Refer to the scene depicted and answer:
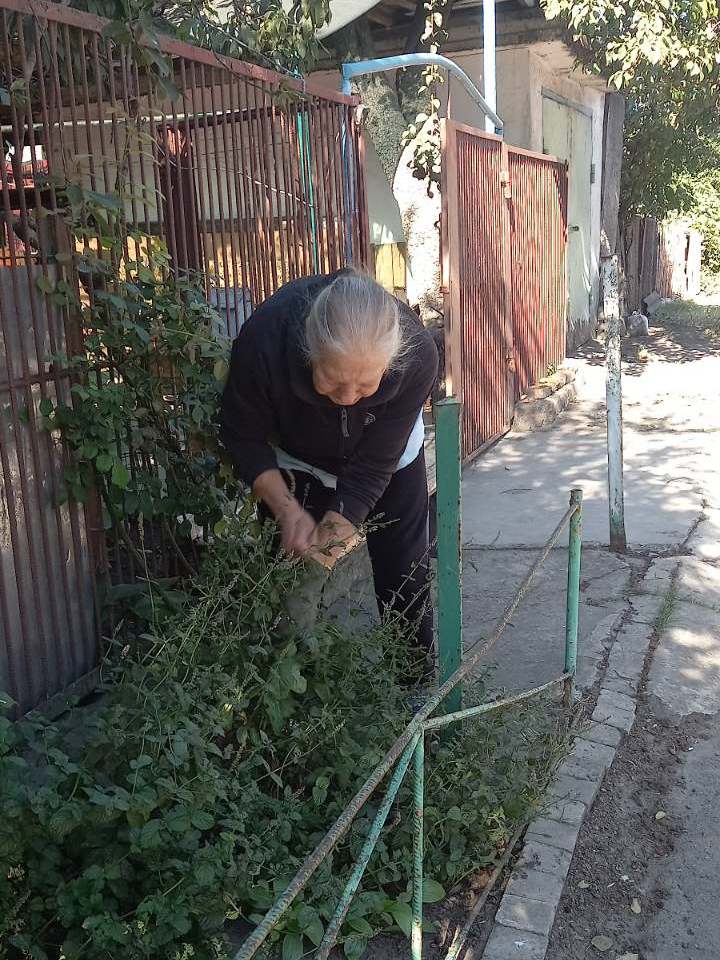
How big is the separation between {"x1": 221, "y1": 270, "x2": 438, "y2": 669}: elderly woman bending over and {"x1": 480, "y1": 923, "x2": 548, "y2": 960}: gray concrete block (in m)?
0.90

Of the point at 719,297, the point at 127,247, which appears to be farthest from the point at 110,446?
the point at 719,297

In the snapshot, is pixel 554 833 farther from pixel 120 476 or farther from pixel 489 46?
pixel 489 46

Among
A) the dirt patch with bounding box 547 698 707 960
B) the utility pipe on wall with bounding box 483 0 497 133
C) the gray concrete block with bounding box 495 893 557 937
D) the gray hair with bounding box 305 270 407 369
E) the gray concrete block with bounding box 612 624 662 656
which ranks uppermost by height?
the utility pipe on wall with bounding box 483 0 497 133

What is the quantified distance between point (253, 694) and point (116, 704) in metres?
0.36

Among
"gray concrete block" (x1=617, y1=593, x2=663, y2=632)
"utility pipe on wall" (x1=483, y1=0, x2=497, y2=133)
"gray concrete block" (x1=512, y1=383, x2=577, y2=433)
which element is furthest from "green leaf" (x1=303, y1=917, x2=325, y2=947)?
"utility pipe on wall" (x1=483, y1=0, x2=497, y2=133)

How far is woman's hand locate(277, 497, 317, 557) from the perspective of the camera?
293 centimetres

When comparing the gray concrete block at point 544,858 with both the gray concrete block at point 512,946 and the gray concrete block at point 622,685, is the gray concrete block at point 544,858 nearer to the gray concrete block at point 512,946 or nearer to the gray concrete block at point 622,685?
the gray concrete block at point 512,946

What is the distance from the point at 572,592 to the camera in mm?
3471

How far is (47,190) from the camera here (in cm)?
308

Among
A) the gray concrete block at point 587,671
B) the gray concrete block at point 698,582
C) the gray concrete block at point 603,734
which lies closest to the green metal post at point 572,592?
the gray concrete block at point 603,734

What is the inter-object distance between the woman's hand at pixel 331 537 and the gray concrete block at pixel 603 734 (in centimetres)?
118

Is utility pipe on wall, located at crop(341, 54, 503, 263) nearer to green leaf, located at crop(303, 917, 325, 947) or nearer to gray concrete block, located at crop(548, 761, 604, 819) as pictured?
gray concrete block, located at crop(548, 761, 604, 819)

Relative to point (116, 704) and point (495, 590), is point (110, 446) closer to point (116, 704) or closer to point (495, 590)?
point (116, 704)

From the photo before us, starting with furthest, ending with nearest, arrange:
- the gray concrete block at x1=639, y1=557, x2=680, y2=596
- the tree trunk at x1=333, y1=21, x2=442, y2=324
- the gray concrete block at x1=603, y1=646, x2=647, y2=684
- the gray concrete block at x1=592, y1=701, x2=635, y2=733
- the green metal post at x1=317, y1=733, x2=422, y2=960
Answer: the tree trunk at x1=333, y1=21, x2=442, y2=324 → the gray concrete block at x1=639, y1=557, x2=680, y2=596 → the gray concrete block at x1=603, y1=646, x2=647, y2=684 → the gray concrete block at x1=592, y1=701, x2=635, y2=733 → the green metal post at x1=317, y1=733, x2=422, y2=960
